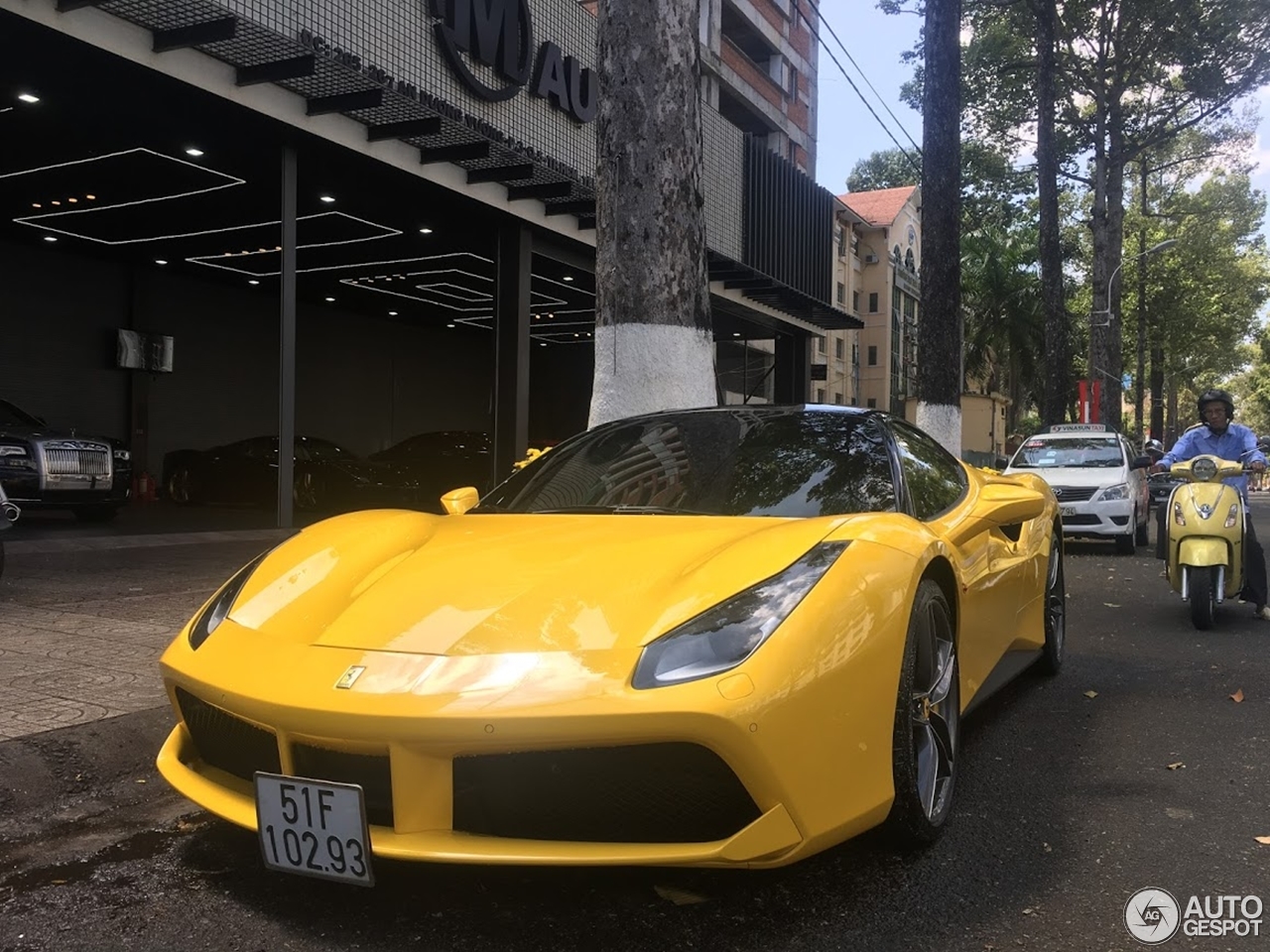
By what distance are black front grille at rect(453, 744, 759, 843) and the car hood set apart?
0.82ft

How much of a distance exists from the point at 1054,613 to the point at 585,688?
3586 mm

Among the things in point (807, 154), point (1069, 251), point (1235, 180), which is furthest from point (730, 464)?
point (1235, 180)

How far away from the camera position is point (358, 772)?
2.16 m

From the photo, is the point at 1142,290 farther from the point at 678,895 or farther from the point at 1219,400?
the point at 678,895

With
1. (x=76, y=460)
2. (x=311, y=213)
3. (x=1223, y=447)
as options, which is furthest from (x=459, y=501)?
(x=311, y=213)

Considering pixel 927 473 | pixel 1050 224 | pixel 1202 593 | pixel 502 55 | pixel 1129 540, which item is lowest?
pixel 1129 540

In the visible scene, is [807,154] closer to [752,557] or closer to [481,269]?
[481,269]

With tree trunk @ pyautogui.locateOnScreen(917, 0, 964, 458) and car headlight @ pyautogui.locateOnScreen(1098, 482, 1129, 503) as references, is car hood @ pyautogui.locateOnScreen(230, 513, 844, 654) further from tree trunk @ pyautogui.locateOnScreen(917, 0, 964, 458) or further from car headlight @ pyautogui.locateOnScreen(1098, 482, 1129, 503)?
car headlight @ pyautogui.locateOnScreen(1098, 482, 1129, 503)

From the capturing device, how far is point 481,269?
17.7 meters

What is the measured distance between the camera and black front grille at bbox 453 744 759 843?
210 cm

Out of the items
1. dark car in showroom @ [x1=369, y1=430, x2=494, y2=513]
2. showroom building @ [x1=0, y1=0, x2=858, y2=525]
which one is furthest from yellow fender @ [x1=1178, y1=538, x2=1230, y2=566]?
dark car in showroom @ [x1=369, y1=430, x2=494, y2=513]

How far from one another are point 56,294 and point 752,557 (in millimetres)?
17266

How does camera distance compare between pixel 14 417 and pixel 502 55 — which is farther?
pixel 502 55

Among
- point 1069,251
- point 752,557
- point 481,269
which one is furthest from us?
point 1069,251
